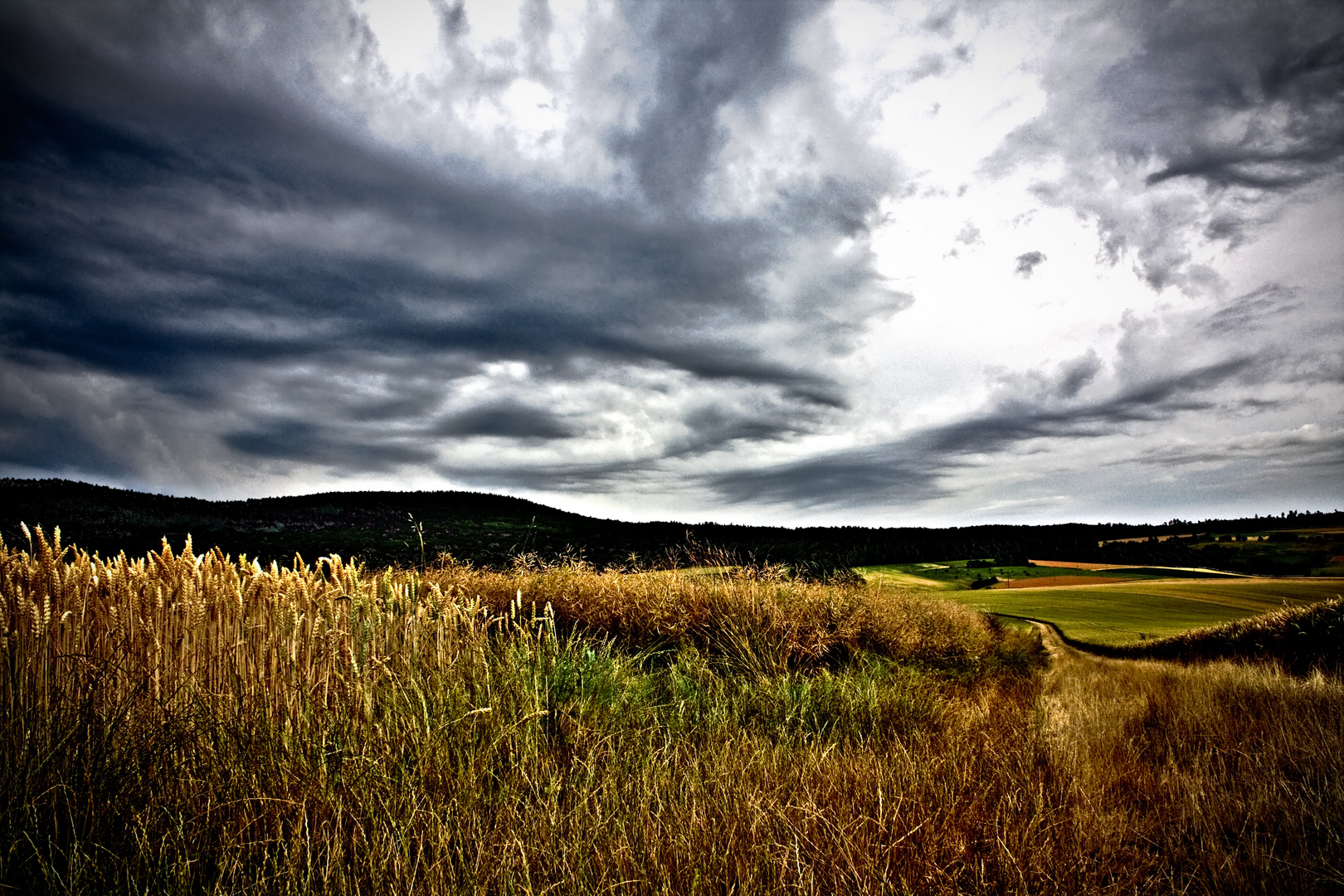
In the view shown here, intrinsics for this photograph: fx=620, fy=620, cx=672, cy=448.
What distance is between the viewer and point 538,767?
406 centimetres

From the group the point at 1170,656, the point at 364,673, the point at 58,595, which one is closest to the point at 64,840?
the point at 364,673

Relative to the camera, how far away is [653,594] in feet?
38.0

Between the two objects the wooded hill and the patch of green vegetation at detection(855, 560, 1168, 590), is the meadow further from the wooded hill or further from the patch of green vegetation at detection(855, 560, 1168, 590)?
the patch of green vegetation at detection(855, 560, 1168, 590)

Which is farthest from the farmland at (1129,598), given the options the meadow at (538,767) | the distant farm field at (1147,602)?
the meadow at (538,767)

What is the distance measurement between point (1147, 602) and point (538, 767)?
599 inches

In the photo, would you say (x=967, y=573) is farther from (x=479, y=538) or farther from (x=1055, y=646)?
(x=479, y=538)

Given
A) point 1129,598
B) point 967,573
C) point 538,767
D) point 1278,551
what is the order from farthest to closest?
point 967,573
point 1129,598
point 1278,551
point 538,767

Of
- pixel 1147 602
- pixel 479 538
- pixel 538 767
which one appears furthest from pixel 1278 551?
pixel 479 538

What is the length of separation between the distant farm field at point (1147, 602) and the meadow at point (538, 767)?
4747mm

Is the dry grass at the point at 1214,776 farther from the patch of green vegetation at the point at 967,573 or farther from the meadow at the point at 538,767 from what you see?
the patch of green vegetation at the point at 967,573

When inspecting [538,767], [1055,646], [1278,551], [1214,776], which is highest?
[1278,551]

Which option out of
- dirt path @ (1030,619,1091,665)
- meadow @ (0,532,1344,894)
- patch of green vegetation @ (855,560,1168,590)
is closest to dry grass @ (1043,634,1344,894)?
meadow @ (0,532,1344,894)

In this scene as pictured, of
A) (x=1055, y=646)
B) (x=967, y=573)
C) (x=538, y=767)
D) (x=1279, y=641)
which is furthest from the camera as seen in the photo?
(x=967, y=573)

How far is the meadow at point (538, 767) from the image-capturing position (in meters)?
2.86
